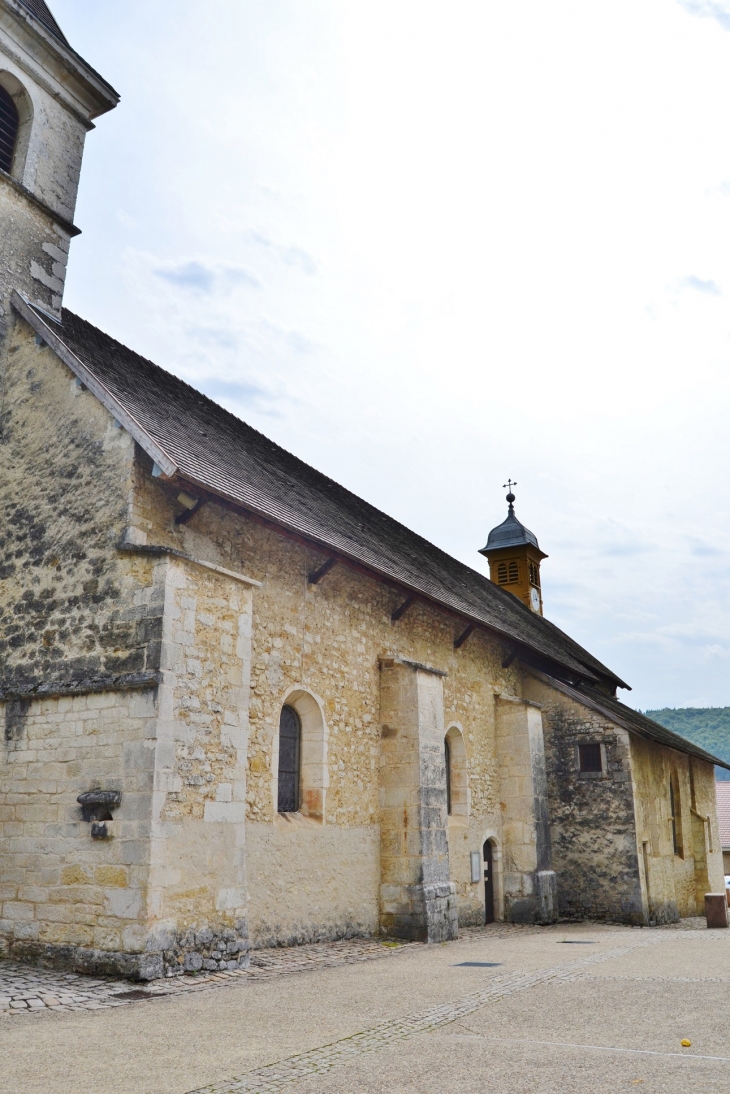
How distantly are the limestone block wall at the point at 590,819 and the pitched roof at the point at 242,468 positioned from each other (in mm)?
1549

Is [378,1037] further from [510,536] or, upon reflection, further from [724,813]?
[724,813]

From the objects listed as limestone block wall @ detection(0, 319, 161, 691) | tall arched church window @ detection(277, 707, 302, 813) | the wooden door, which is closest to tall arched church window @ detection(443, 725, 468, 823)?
the wooden door

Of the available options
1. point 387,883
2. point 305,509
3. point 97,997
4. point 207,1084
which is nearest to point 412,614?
point 305,509

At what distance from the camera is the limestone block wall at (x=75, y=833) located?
289 inches

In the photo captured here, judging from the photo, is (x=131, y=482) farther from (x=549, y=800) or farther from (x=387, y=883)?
(x=549, y=800)

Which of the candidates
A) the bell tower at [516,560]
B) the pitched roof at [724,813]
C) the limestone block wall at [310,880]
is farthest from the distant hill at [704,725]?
the limestone block wall at [310,880]

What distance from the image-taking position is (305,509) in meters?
11.6

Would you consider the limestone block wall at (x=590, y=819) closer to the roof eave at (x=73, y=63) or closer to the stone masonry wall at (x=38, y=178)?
the stone masonry wall at (x=38, y=178)

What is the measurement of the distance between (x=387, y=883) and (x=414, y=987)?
4.39m

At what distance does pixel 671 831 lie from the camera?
18.6 metres

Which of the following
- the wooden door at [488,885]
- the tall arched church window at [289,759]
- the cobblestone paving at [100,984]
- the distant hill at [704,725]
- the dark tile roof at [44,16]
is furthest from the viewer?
the distant hill at [704,725]

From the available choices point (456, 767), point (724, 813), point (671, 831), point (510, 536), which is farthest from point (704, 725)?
point (456, 767)

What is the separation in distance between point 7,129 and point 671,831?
1832 cm

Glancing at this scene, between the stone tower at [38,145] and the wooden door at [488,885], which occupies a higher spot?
the stone tower at [38,145]
